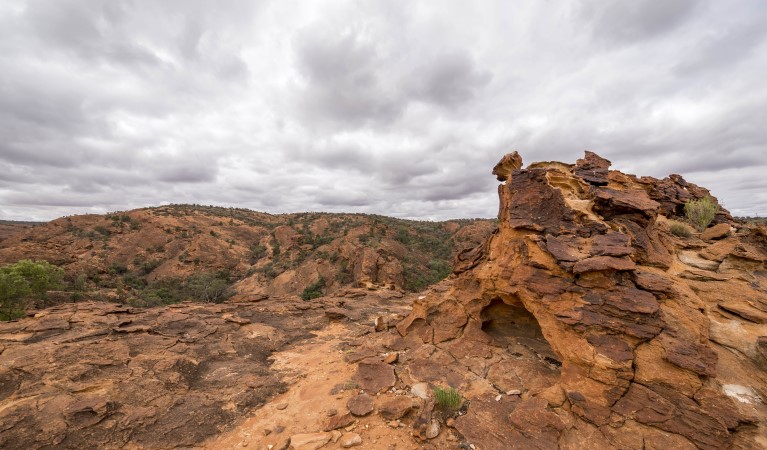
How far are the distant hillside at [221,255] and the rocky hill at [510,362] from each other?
1628cm

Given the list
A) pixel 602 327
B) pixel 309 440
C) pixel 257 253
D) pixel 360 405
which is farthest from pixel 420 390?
pixel 257 253

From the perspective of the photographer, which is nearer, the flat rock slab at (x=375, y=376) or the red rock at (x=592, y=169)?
the flat rock slab at (x=375, y=376)

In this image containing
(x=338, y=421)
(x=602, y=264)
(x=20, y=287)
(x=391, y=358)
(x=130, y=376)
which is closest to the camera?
(x=602, y=264)

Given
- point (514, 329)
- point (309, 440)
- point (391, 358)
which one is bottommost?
point (309, 440)

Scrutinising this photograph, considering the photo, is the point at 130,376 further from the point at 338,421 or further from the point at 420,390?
the point at 420,390

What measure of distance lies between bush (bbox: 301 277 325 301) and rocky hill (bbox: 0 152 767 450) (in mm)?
18344

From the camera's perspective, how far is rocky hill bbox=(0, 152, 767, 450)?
563 cm

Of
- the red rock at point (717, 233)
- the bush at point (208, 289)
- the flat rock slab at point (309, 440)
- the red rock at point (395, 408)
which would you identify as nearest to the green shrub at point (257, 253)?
the bush at point (208, 289)

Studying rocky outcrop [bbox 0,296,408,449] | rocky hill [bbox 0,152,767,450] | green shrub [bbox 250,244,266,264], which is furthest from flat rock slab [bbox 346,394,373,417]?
green shrub [bbox 250,244,266,264]

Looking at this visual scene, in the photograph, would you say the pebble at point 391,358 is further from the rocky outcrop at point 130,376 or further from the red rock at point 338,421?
the rocky outcrop at point 130,376

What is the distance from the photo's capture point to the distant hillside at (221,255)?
104 ft

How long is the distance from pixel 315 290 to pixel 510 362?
26.3m

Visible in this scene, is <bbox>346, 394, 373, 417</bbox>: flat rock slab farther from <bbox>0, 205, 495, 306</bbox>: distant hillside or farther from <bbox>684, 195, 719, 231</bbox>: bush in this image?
<bbox>0, 205, 495, 306</bbox>: distant hillside

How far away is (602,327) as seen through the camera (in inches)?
251
